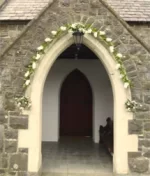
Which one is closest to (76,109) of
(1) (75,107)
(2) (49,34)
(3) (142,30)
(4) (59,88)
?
(1) (75,107)

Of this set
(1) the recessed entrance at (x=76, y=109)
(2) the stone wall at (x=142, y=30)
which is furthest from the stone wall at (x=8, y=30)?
(2) the stone wall at (x=142, y=30)

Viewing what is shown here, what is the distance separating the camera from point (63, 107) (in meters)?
12.9

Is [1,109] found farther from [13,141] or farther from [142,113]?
[142,113]

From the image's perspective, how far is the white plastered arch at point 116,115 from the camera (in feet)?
24.0

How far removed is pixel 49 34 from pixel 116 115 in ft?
7.88

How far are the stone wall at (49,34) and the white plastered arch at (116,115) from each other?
0.46ft

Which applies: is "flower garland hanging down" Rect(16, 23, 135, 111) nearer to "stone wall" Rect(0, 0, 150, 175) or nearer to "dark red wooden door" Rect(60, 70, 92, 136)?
"stone wall" Rect(0, 0, 150, 175)

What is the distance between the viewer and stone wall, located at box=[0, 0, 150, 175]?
7.30 m

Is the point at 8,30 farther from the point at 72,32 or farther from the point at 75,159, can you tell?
the point at 75,159

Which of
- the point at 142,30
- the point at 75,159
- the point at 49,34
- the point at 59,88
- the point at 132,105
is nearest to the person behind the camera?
the point at 132,105

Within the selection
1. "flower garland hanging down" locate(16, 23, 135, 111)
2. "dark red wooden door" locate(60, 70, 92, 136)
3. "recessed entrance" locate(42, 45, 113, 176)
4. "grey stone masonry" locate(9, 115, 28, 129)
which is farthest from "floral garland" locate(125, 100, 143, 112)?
"dark red wooden door" locate(60, 70, 92, 136)

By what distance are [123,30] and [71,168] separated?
3.57 m

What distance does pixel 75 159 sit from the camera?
8859 mm

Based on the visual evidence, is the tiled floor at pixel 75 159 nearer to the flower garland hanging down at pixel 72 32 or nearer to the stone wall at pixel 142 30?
the flower garland hanging down at pixel 72 32
